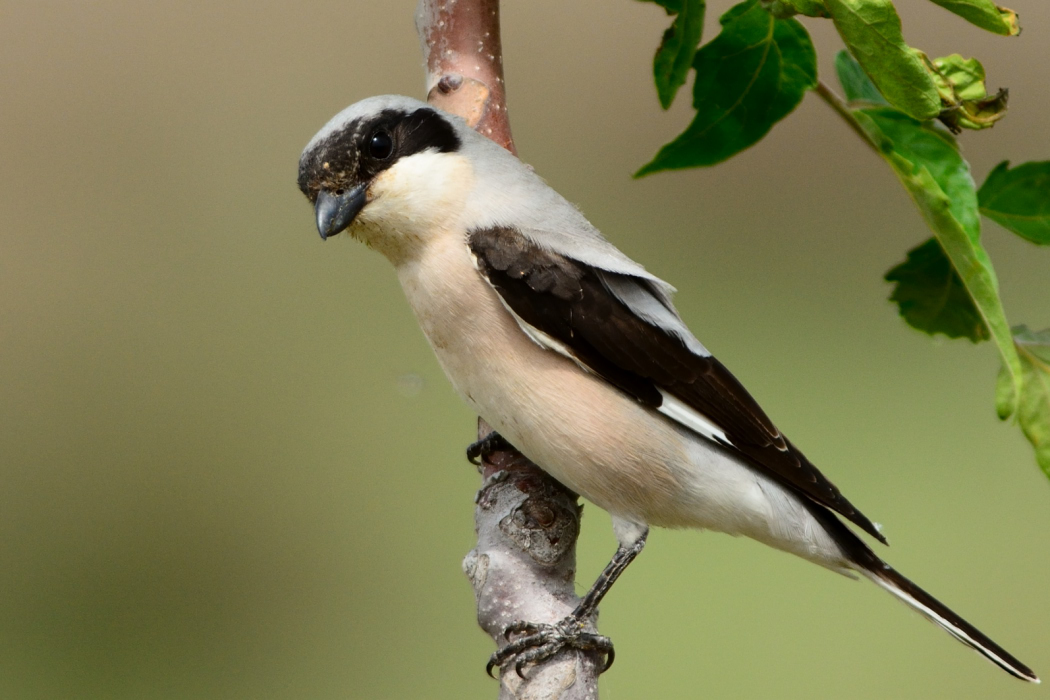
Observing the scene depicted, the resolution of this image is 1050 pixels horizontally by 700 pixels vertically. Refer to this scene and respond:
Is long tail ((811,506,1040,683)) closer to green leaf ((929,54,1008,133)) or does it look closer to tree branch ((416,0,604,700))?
tree branch ((416,0,604,700))

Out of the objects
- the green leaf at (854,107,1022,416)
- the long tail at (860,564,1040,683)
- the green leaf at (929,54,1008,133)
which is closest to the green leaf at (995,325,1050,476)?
the green leaf at (854,107,1022,416)

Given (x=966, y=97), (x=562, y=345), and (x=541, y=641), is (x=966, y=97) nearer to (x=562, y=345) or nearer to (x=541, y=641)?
(x=562, y=345)

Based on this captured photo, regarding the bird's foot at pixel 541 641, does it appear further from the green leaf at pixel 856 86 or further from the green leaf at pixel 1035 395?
the green leaf at pixel 856 86

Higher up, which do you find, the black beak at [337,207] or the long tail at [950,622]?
the black beak at [337,207]

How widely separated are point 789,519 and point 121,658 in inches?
71.6

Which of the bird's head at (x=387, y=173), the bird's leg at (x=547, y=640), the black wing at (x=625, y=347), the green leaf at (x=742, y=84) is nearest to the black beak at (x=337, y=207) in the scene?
the bird's head at (x=387, y=173)

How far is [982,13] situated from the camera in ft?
2.25

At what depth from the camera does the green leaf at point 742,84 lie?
0.83 m

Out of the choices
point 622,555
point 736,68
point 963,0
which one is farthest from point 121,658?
point 963,0

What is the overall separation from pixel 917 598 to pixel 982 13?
0.60m

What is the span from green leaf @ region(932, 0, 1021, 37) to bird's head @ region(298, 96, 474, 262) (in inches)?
19.0

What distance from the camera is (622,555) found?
1.00 metres

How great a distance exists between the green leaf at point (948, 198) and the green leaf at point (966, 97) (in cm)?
2

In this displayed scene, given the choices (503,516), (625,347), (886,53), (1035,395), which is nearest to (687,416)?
(625,347)
